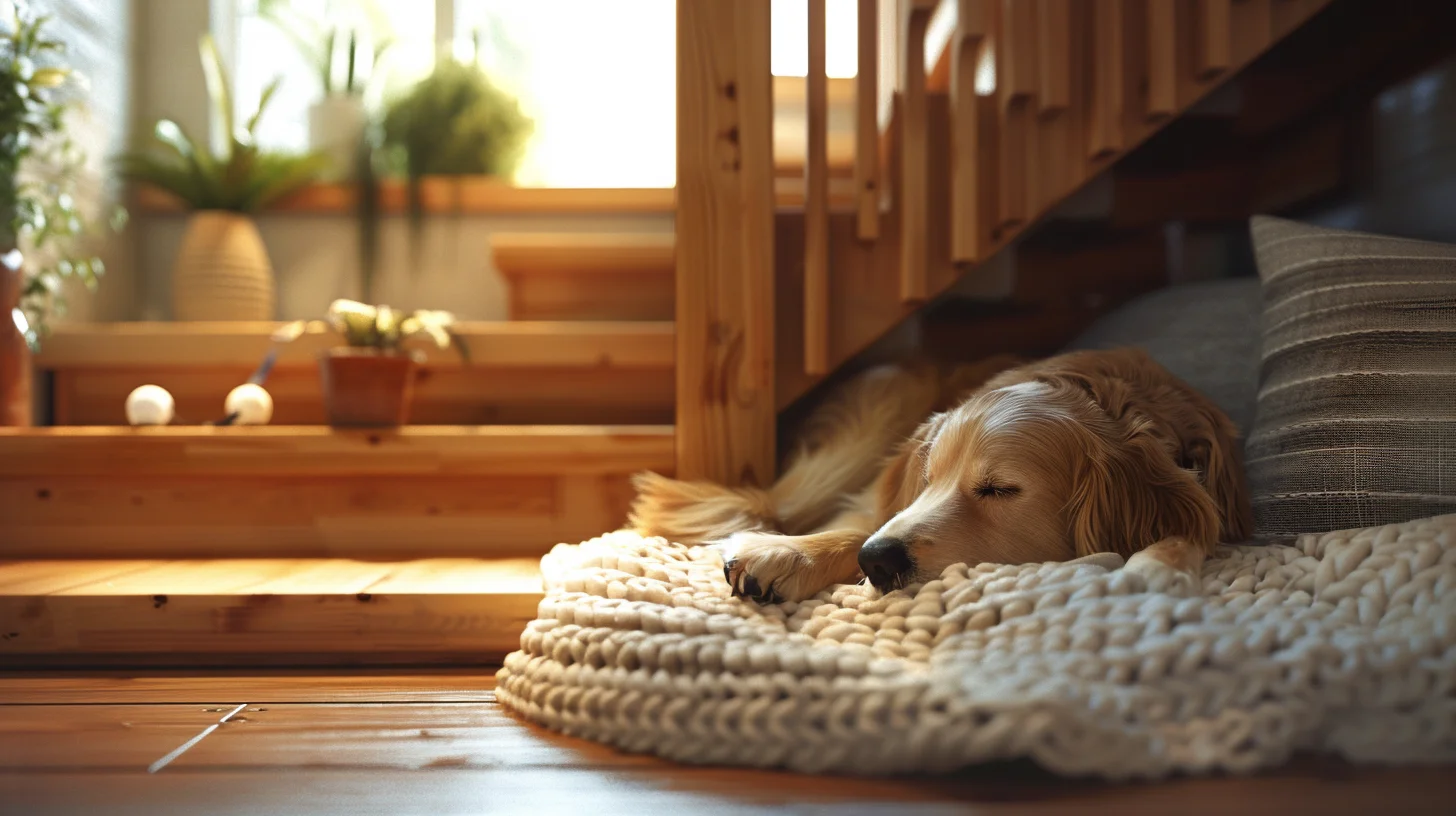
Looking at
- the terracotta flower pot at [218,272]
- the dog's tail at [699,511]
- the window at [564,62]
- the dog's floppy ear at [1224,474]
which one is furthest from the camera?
the window at [564,62]

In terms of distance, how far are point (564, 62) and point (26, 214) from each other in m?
2.10

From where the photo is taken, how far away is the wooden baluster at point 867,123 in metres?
1.50

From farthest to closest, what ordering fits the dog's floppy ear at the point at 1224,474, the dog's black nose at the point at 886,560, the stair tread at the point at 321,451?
the stair tread at the point at 321,451
the dog's floppy ear at the point at 1224,474
the dog's black nose at the point at 886,560

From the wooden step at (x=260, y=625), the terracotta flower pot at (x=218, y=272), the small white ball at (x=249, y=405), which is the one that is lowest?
the wooden step at (x=260, y=625)

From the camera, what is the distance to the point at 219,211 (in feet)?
8.63

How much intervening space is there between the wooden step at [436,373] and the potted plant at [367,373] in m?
0.21

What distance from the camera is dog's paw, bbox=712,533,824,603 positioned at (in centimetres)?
104

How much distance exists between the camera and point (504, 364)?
1.98 metres

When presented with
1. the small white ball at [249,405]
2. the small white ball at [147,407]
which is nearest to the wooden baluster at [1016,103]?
the small white ball at [249,405]

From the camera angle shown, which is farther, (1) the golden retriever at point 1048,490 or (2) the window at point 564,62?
(2) the window at point 564,62

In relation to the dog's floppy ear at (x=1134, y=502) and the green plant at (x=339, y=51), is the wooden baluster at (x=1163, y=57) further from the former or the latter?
the green plant at (x=339, y=51)

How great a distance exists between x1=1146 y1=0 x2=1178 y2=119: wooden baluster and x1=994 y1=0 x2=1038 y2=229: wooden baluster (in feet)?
0.62

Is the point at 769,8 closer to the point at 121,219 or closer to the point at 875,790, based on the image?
the point at 875,790

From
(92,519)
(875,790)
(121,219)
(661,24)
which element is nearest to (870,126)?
(875,790)
